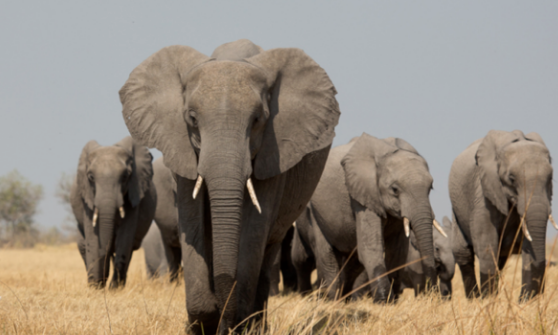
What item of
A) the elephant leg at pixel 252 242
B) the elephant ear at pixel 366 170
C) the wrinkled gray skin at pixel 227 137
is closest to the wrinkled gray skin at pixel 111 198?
the elephant ear at pixel 366 170

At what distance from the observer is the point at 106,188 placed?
9.52 meters

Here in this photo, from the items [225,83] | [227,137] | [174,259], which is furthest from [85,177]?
[227,137]

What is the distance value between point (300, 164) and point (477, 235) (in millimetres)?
4848

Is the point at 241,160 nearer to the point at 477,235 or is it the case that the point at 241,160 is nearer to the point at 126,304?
the point at 126,304

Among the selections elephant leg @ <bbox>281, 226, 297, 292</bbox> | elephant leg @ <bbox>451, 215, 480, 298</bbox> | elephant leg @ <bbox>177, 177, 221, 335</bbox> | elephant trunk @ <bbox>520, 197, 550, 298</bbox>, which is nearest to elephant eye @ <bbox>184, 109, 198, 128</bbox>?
elephant leg @ <bbox>177, 177, 221, 335</bbox>

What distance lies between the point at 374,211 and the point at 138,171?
12.4 feet

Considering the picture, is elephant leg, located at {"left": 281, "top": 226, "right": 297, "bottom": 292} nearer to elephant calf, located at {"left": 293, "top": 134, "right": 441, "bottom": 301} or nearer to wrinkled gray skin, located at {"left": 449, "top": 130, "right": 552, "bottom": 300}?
elephant calf, located at {"left": 293, "top": 134, "right": 441, "bottom": 301}

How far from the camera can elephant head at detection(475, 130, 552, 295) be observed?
8.32 meters

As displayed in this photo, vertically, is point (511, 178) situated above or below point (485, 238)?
above

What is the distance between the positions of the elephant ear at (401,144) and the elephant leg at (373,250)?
99 cm

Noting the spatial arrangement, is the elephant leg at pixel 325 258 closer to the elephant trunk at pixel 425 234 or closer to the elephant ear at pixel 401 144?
the elephant ear at pixel 401 144

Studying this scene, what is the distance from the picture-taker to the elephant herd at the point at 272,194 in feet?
14.1

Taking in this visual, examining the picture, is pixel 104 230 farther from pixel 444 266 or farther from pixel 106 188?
pixel 444 266

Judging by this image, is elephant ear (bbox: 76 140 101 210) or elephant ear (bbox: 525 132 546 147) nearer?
elephant ear (bbox: 525 132 546 147)
